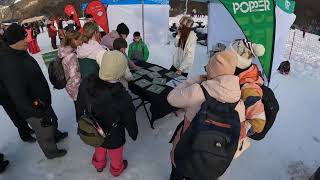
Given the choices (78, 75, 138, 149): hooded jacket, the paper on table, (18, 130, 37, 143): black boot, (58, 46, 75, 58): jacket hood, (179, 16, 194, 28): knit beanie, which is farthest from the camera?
the paper on table

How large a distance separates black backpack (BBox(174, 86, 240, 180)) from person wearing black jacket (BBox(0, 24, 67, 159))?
71.7 inches

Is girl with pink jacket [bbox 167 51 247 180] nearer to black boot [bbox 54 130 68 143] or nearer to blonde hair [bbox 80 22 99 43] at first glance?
blonde hair [bbox 80 22 99 43]

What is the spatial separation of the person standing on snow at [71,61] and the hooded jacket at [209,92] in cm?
163

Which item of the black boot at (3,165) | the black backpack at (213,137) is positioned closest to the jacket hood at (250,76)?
the black backpack at (213,137)

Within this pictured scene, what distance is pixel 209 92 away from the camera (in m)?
2.26

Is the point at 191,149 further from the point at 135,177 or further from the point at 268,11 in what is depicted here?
the point at 268,11

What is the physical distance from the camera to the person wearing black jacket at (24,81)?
292cm

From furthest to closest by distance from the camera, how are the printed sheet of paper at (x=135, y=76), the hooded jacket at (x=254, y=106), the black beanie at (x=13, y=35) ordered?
1. the printed sheet of paper at (x=135, y=76)
2. the black beanie at (x=13, y=35)
3. the hooded jacket at (x=254, y=106)

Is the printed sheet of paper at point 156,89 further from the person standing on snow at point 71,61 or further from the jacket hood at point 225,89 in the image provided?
the jacket hood at point 225,89

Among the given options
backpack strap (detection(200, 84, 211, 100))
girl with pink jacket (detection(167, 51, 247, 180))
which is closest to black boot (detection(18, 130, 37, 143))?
girl with pink jacket (detection(167, 51, 247, 180))

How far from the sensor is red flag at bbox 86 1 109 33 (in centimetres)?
955

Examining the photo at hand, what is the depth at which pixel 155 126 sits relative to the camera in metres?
4.46

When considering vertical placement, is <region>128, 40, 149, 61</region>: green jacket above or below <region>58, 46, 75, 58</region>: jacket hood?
below

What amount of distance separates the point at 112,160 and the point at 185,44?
2.03 metres
